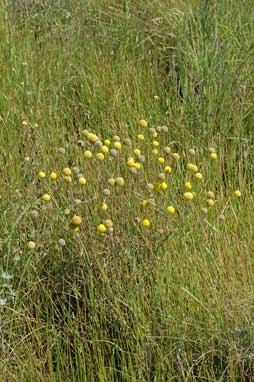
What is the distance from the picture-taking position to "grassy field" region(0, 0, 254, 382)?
2.07 m

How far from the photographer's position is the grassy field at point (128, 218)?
2.07 meters

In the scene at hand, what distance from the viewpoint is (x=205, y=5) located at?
3568mm

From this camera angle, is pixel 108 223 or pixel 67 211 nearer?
pixel 108 223

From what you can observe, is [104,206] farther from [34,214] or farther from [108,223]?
[34,214]

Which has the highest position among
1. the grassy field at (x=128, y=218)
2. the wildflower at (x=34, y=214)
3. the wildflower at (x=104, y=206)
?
the wildflower at (x=104, y=206)

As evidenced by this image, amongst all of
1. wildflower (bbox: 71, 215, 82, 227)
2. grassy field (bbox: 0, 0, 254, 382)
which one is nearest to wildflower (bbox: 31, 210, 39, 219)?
grassy field (bbox: 0, 0, 254, 382)

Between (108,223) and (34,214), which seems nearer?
(108,223)

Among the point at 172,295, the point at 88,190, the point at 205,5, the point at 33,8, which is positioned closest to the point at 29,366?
the point at 172,295

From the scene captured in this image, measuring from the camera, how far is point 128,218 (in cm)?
231

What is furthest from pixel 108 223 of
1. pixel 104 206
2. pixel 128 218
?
pixel 128 218

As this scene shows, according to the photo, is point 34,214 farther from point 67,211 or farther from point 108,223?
point 108,223

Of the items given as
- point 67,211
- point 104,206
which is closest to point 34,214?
point 67,211

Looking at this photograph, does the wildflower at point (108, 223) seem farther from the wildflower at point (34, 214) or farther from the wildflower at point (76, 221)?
the wildflower at point (34, 214)

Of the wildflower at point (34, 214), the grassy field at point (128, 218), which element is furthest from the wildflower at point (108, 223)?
the wildflower at point (34, 214)
